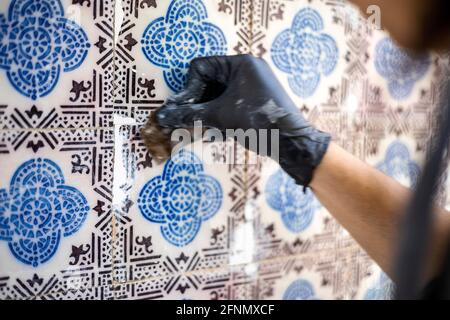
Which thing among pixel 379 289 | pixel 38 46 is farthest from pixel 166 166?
pixel 379 289

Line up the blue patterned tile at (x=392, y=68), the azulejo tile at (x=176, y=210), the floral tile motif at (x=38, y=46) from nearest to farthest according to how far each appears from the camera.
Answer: the floral tile motif at (x=38, y=46) → the azulejo tile at (x=176, y=210) → the blue patterned tile at (x=392, y=68)

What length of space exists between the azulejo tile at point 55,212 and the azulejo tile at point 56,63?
3 cm

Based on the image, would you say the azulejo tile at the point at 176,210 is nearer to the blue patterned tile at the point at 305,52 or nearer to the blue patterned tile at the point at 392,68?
the blue patterned tile at the point at 305,52

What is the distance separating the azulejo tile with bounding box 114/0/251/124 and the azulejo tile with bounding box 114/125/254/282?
7cm

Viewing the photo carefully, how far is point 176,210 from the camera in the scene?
85 centimetres

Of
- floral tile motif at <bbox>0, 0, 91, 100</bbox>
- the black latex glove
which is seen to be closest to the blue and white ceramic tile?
the black latex glove

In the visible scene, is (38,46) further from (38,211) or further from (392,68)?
(392,68)

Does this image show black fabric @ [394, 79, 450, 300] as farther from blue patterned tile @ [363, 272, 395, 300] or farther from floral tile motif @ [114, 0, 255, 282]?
blue patterned tile @ [363, 272, 395, 300]

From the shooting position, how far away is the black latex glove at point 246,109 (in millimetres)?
778

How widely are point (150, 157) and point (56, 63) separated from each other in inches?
8.9

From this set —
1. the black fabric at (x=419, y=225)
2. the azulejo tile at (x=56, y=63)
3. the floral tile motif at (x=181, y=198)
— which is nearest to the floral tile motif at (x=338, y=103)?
the floral tile motif at (x=181, y=198)

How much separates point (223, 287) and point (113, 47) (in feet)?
1.70

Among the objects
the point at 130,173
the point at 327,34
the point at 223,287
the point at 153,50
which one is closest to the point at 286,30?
the point at 327,34
